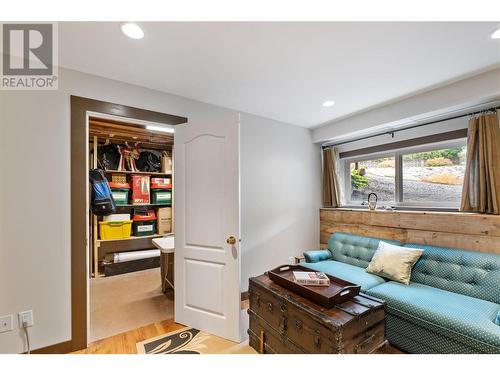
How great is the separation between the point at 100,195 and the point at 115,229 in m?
0.66

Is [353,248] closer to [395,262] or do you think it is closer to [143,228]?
[395,262]

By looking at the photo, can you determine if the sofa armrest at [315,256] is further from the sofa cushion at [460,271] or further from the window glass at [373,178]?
the window glass at [373,178]

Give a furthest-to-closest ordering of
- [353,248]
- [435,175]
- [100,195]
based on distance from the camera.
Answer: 1. [100,195]
2. [353,248]
3. [435,175]

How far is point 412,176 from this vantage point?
2869 mm

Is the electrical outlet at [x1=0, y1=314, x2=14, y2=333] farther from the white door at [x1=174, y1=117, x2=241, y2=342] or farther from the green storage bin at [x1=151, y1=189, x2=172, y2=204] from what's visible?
the green storage bin at [x1=151, y1=189, x2=172, y2=204]

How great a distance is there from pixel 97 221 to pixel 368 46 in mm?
4264

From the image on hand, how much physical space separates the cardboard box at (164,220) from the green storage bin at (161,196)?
0.15 metres

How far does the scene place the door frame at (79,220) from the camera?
1.83 meters

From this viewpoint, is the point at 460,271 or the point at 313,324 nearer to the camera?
the point at 313,324

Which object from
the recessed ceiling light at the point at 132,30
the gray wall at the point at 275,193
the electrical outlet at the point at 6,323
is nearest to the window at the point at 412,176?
the gray wall at the point at 275,193

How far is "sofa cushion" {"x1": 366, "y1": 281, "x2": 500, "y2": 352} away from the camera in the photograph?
143 centimetres

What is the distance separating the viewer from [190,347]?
1892 mm

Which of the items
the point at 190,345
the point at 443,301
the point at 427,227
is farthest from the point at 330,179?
the point at 190,345
